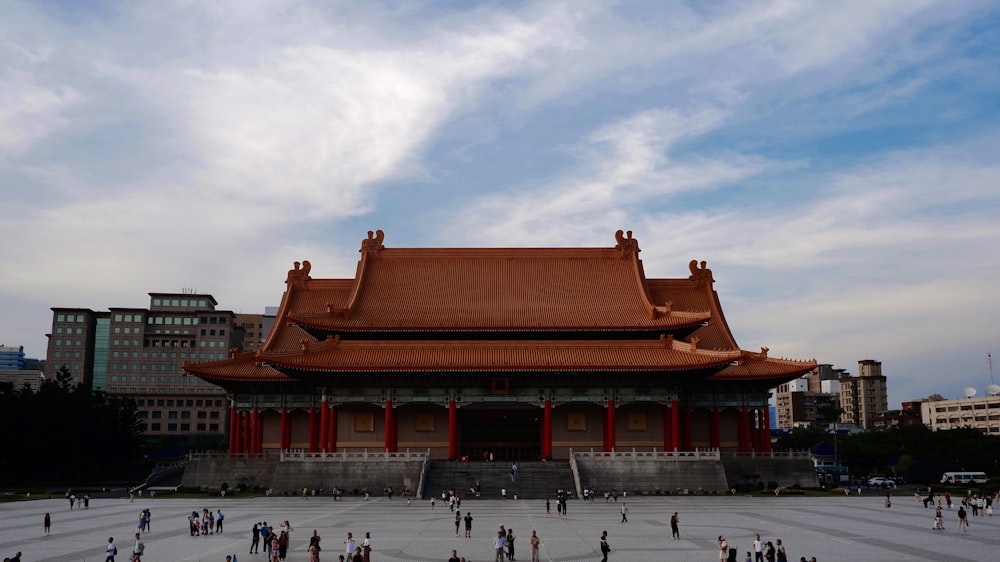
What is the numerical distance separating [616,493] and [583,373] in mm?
9887

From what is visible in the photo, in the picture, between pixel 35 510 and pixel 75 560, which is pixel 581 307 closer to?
pixel 35 510

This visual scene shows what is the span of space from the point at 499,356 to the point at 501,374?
1561mm

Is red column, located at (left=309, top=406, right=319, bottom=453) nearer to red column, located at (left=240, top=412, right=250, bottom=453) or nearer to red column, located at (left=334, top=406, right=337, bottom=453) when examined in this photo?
red column, located at (left=334, top=406, right=337, bottom=453)

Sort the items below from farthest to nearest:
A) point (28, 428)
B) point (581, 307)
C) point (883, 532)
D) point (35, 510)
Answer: point (28, 428) < point (581, 307) < point (35, 510) < point (883, 532)

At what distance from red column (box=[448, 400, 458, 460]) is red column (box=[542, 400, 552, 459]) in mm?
6581

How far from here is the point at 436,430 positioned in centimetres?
6644

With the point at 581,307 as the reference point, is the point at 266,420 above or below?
below

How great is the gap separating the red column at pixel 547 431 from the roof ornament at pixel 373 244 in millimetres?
25681

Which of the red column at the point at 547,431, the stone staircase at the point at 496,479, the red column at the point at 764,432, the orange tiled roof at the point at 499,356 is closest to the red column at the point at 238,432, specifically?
the orange tiled roof at the point at 499,356

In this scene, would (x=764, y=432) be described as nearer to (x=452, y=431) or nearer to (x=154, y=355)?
(x=452, y=431)

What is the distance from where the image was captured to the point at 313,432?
66125 millimetres

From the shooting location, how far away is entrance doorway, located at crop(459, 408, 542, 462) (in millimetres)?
68438

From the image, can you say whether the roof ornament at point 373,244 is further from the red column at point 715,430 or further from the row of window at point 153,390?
the row of window at point 153,390

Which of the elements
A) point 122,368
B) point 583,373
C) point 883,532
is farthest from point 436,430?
point 122,368
